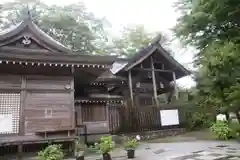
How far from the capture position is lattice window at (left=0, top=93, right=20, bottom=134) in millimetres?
10742

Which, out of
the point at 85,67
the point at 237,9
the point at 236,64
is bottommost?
the point at 236,64

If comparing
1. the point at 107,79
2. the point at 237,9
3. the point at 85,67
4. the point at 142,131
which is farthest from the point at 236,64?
the point at 107,79

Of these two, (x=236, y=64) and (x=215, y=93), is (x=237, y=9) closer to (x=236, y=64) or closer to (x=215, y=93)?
(x=236, y=64)

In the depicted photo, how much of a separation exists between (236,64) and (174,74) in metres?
13.3

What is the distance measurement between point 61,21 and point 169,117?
72.0ft

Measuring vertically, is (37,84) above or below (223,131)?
above

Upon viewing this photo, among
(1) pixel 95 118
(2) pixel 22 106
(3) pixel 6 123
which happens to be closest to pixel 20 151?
(3) pixel 6 123

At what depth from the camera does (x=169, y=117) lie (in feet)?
59.2

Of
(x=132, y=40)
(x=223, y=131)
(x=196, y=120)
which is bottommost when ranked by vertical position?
(x=223, y=131)

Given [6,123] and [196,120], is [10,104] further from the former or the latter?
[196,120]

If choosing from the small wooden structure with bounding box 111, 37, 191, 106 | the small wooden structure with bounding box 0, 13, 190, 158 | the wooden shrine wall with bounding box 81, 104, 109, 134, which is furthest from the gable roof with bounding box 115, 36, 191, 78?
the small wooden structure with bounding box 0, 13, 190, 158

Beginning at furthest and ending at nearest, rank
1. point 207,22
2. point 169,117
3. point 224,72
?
point 169,117 → point 207,22 → point 224,72

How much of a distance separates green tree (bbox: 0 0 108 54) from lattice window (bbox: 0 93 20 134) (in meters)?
22.7

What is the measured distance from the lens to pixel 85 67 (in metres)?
12.0
